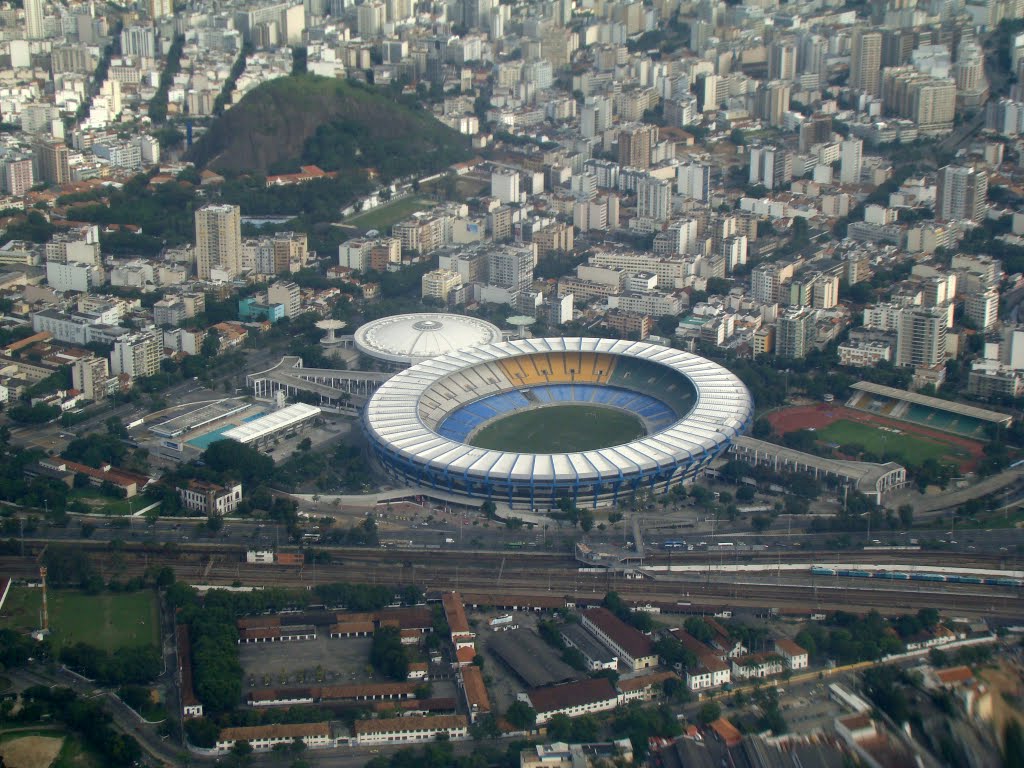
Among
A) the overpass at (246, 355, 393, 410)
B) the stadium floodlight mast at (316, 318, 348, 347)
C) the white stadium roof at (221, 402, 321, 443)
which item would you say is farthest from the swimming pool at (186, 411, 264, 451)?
the stadium floodlight mast at (316, 318, 348, 347)

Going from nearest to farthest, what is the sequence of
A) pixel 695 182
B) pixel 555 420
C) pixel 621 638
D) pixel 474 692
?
pixel 474 692 → pixel 621 638 → pixel 555 420 → pixel 695 182

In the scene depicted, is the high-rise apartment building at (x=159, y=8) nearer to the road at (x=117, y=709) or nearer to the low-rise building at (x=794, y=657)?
the road at (x=117, y=709)

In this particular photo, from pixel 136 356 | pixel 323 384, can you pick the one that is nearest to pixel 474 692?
pixel 323 384

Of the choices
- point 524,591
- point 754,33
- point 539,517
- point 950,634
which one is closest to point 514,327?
point 539,517

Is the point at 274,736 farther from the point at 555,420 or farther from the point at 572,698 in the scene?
the point at 555,420

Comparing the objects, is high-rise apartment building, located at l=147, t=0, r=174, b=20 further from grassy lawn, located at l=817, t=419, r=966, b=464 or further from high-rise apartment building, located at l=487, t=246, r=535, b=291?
grassy lawn, located at l=817, t=419, r=966, b=464

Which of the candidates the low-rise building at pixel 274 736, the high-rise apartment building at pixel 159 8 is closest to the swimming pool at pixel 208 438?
the low-rise building at pixel 274 736
